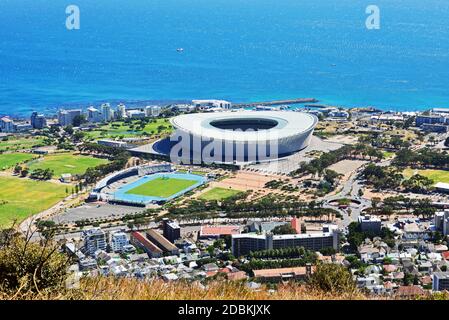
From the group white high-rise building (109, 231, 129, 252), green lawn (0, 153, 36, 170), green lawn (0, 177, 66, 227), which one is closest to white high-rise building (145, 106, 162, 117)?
green lawn (0, 153, 36, 170)

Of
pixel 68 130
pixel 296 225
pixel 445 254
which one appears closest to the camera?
pixel 445 254

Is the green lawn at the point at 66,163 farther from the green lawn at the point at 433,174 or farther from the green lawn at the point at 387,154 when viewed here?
the green lawn at the point at 433,174

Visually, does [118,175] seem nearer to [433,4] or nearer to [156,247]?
[156,247]

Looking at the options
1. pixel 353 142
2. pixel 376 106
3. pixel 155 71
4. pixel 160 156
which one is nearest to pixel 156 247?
pixel 160 156

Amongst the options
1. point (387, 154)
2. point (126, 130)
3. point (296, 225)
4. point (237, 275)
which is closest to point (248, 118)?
point (387, 154)

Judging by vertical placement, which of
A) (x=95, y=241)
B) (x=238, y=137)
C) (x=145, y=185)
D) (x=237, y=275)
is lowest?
(x=145, y=185)

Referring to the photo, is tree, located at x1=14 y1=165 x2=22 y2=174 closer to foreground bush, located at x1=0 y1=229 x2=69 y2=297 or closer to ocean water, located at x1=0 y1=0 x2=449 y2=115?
ocean water, located at x1=0 y1=0 x2=449 y2=115

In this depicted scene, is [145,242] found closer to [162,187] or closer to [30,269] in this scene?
[162,187]
